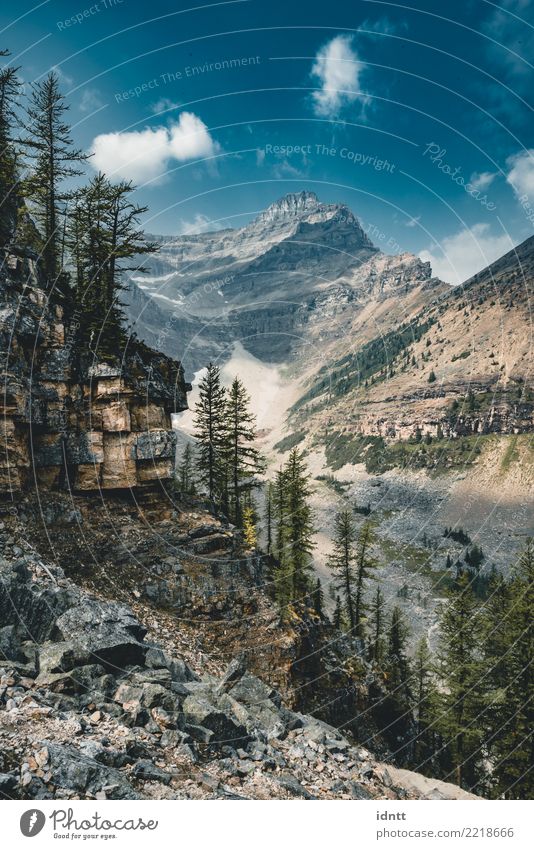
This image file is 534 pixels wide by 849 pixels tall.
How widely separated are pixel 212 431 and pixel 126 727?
82.2 ft

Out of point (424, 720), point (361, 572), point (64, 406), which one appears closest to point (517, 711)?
point (424, 720)

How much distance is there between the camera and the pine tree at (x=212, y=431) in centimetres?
3322

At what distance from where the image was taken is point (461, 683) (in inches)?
1116

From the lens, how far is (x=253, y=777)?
9688mm

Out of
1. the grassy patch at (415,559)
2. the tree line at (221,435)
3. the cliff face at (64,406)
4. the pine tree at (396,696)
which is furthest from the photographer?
the grassy patch at (415,559)

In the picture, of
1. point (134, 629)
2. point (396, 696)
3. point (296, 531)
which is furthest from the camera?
point (396, 696)

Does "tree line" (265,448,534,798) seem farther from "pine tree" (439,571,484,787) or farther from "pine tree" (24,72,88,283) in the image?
"pine tree" (24,72,88,283)

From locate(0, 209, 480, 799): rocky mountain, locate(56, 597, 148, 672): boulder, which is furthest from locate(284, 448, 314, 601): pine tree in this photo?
locate(56, 597, 148, 672): boulder

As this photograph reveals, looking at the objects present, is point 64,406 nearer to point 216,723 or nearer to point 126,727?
point 126,727

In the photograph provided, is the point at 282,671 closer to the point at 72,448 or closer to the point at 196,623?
the point at 196,623

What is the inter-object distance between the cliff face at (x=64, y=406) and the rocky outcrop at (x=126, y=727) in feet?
25.8

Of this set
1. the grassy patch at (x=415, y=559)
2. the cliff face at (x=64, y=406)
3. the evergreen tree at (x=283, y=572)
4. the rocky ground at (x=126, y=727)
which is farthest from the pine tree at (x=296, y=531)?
the grassy patch at (x=415, y=559)

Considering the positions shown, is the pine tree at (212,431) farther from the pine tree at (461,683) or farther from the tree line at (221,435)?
the pine tree at (461,683)
